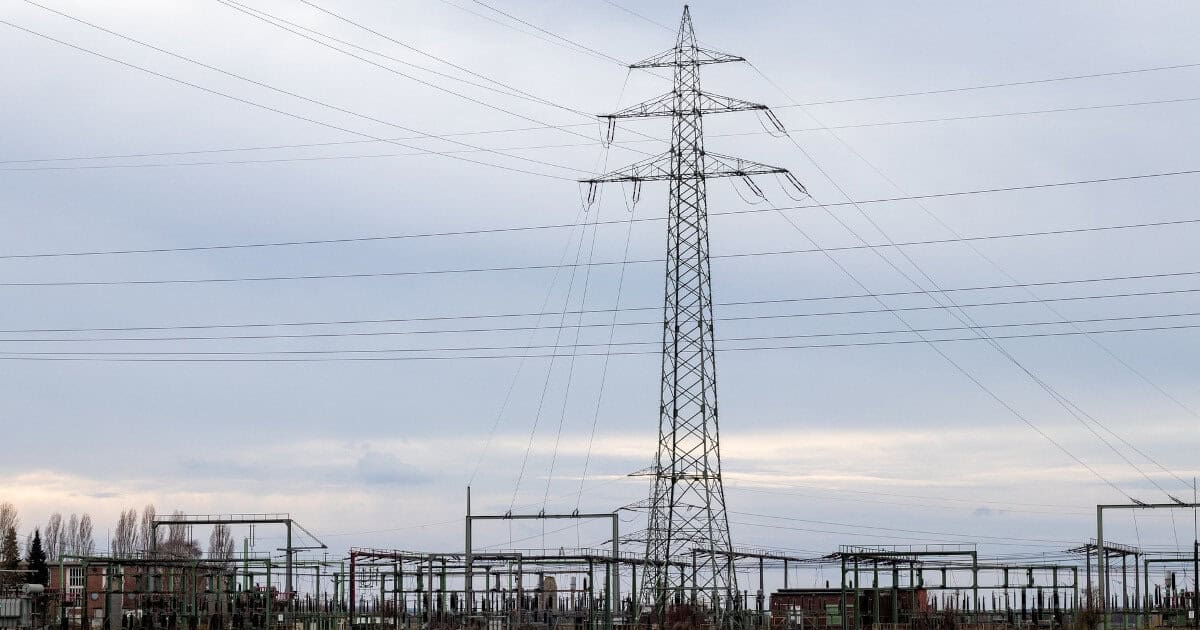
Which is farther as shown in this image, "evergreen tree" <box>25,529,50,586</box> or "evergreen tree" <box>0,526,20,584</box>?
"evergreen tree" <box>0,526,20,584</box>

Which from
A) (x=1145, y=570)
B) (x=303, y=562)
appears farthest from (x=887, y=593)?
(x=303, y=562)

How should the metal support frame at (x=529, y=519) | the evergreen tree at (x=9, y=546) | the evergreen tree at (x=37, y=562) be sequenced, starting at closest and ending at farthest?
the metal support frame at (x=529, y=519)
the evergreen tree at (x=37, y=562)
the evergreen tree at (x=9, y=546)

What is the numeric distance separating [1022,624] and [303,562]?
37.7 m

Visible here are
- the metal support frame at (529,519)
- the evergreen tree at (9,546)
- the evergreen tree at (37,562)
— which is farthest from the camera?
the evergreen tree at (9,546)

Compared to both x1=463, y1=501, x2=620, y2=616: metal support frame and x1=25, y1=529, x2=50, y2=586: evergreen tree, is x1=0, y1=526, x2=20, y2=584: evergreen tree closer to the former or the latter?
x1=25, y1=529, x2=50, y2=586: evergreen tree

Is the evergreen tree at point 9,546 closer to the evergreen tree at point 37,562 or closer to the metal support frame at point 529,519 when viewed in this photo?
the evergreen tree at point 37,562

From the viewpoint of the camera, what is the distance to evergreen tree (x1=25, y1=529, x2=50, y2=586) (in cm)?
11244

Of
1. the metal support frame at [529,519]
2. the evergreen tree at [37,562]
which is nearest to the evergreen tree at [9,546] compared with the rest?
the evergreen tree at [37,562]

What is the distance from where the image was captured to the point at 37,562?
124 metres

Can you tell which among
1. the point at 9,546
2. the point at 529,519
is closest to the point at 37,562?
the point at 9,546

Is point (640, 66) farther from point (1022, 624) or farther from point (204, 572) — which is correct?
point (204, 572)

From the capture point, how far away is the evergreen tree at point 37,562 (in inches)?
4427

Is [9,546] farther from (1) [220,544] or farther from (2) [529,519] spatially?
(2) [529,519]


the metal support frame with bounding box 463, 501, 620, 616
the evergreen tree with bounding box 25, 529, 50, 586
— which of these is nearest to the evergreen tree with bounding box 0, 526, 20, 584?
the evergreen tree with bounding box 25, 529, 50, 586
